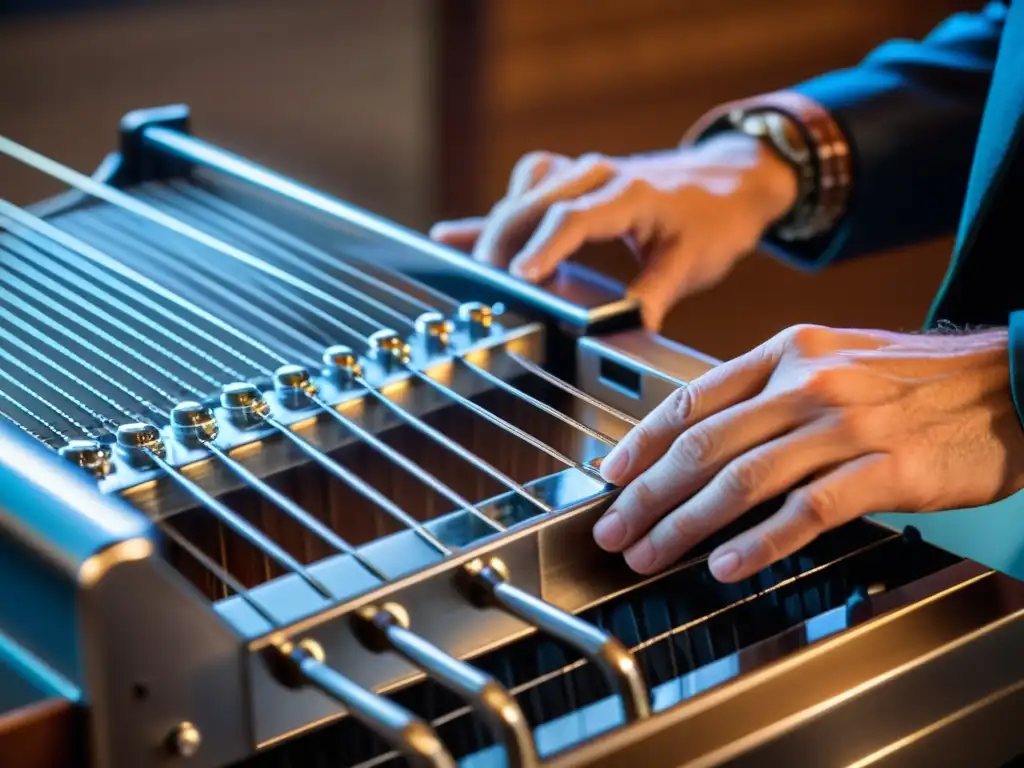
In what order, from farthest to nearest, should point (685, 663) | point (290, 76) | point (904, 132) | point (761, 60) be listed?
point (761, 60)
point (290, 76)
point (904, 132)
point (685, 663)

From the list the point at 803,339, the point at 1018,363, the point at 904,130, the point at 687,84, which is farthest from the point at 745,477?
the point at 687,84

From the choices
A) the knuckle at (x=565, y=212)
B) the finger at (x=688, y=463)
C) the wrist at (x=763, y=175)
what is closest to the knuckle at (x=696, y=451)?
the finger at (x=688, y=463)

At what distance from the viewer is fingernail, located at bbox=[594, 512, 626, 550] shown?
0.71 metres

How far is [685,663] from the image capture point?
0.68 meters

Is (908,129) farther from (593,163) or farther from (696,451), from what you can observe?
(696,451)

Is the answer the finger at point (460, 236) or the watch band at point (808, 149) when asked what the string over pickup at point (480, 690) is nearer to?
the finger at point (460, 236)

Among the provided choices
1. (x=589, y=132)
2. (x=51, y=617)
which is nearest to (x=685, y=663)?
(x=51, y=617)

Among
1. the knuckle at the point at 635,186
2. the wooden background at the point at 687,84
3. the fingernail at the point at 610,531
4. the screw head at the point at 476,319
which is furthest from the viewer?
the wooden background at the point at 687,84

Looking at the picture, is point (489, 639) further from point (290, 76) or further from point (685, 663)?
point (290, 76)

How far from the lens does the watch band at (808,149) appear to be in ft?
4.36

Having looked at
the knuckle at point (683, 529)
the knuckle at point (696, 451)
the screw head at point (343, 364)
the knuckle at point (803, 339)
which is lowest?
the knuckle at point (683, 529)

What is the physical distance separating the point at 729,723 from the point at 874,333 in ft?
1.16

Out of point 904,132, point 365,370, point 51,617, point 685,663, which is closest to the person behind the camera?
point 51,617

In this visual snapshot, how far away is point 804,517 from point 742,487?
36 mm
